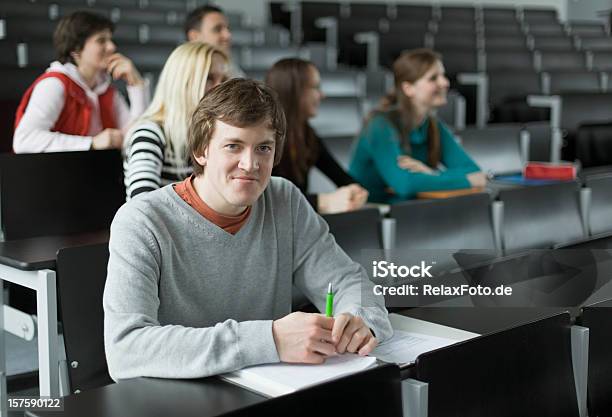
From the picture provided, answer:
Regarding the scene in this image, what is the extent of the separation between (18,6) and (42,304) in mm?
4676

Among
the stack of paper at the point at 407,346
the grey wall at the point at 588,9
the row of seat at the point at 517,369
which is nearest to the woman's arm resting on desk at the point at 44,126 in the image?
the row of seat at the point at 517,369

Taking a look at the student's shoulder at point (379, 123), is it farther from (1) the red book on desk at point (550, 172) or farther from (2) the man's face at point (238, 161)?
(2) the man's face at point (238, 161)

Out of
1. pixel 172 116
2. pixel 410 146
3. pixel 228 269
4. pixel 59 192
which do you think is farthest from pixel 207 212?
pixel 410 146

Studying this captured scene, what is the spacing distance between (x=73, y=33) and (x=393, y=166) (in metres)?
1.39

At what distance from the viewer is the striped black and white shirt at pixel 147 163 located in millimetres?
2500

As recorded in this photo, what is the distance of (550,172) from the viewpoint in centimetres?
376

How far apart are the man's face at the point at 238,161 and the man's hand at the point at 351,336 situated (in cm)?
31

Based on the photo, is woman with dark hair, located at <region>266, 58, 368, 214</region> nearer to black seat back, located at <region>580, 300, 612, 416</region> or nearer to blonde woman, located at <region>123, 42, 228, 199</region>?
blonde woman, located at <region>123, 42, 228, 199</region>

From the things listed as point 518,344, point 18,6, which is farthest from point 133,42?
point 518,344

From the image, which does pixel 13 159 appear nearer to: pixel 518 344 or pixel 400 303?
pixel 400 303

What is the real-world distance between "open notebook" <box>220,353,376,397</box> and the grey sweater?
2 centimetres

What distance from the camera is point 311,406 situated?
1.23 meters

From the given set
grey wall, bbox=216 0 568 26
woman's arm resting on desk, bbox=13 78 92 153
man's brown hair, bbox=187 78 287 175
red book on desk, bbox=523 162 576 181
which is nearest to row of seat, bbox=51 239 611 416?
man's brown hair, bbox=187 78 287 175

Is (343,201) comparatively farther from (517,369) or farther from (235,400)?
(235,400)
